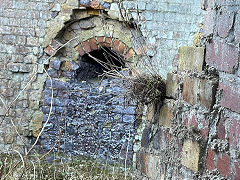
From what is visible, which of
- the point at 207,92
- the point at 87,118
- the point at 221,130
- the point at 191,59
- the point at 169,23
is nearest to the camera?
the point at 221,130

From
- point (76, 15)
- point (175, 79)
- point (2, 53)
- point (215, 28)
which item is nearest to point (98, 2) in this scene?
point (76, 15)

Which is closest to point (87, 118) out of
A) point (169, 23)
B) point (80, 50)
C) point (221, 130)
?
point (80, 50)

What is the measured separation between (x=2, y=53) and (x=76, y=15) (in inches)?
44.3

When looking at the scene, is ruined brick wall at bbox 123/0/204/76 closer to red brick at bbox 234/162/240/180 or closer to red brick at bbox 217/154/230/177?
red brick at bbox 217/154/230/177

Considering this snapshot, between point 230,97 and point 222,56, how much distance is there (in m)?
0.15

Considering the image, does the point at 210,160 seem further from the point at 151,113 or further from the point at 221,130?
the point at 151,113

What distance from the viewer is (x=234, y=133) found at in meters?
1.17

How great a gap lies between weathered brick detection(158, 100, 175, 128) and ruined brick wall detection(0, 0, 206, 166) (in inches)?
134

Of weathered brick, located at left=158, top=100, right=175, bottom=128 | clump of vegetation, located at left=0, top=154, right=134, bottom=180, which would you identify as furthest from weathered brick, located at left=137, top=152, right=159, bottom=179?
clump of vegetation, located at left=0, top=154, right=134, bottom=180

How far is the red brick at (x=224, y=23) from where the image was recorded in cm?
125

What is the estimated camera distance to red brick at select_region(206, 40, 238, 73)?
3.96ft

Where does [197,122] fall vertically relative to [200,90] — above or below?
below

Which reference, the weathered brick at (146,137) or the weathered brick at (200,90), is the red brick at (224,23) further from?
the weathered brick at (146,137)

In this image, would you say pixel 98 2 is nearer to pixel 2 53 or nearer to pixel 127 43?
pixel 127 43
